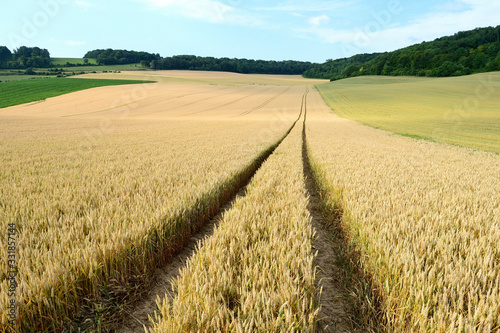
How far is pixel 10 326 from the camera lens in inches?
71.6

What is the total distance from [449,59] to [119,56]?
158m

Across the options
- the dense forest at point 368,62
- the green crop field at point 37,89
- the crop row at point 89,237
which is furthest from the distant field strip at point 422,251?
the dense forest at point 368,62

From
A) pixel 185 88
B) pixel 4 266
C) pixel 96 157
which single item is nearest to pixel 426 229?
pixel 4 266

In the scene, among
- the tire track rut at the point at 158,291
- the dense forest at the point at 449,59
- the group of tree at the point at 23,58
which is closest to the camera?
the tire track rut at the point at 158,291

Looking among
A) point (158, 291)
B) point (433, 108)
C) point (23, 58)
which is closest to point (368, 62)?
point (433, 108)

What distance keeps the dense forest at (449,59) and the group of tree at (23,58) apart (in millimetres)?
145506

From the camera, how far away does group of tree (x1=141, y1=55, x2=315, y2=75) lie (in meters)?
132

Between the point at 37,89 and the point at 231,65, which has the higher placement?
the point at 231,65

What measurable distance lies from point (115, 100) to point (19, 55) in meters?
97.9

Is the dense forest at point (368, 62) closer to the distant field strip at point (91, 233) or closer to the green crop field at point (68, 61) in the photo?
the green crop field at point (68, 61)

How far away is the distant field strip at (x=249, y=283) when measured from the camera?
174cm

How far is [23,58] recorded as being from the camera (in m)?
108

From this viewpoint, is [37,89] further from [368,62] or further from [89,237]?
[368,62]

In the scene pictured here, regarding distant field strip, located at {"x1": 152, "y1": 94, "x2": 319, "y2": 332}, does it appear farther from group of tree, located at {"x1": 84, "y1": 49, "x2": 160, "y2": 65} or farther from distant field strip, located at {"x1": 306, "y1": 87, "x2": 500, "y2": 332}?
group of tree, located at {"x1": 84, "y1": 49, "x2": 160, "y2": 65}
